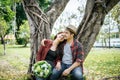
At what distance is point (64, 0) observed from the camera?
7906mm

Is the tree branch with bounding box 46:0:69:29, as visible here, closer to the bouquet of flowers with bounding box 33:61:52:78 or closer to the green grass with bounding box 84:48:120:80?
the bouquet of flowers with bounding box 33:61:52:78

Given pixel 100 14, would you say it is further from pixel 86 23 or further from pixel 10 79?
pixel 10 79

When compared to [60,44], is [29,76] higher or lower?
lower

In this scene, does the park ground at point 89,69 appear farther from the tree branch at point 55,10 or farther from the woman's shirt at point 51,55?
the woman's shirt at point 51,55

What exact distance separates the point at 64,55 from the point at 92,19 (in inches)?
55.0

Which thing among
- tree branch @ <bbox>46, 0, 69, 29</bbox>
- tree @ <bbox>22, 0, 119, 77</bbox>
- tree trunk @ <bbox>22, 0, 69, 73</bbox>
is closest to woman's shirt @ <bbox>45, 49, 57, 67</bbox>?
tree @ <bbox>22, 0, 119, 77</bbox>

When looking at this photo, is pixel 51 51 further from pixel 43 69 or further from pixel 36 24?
pixel 36 24

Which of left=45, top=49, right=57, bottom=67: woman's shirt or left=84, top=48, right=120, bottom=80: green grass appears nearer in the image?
left=45, top=49, right=57, bottom=67: woman's shirt

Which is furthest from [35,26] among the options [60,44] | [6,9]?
[6,9]

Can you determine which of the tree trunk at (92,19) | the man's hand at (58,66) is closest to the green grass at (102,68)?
the tree trunk at (92,19)

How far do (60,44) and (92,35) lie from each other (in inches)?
46.9

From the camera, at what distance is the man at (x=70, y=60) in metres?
6.01

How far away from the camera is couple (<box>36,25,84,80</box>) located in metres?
6.03

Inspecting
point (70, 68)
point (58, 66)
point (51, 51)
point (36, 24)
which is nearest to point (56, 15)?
point (36, 24)
